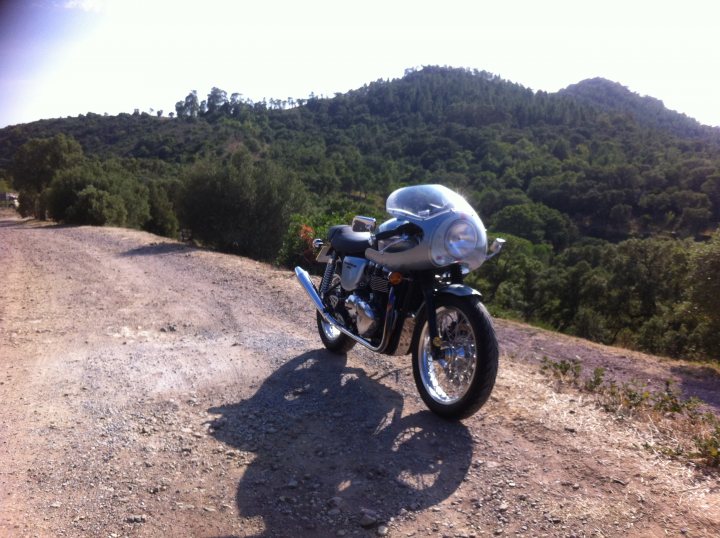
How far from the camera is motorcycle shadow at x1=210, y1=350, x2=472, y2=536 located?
2652mm

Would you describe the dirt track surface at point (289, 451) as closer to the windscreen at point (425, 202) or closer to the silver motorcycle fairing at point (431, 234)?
the silver motorcycle fairing at point (431, 234)

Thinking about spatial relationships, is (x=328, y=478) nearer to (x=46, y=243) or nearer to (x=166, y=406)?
(x=166, y=406)

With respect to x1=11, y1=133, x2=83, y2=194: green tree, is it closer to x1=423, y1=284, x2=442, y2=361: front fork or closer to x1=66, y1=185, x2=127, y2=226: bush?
x1=66, y1=185, x2=127, y2=226: bush

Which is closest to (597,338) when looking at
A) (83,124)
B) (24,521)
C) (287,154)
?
(24,521)

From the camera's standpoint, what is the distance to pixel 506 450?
10.4 ft

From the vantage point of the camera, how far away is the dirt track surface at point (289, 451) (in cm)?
257

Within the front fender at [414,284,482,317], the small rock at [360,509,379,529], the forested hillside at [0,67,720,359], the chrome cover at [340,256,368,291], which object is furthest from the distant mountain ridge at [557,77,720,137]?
the small rock at [360,509,379,529]

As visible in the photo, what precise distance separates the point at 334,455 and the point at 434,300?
114cm

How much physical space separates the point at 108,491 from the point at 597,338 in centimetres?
1337

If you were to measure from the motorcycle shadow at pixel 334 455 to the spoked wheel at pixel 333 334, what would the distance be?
1.92ft

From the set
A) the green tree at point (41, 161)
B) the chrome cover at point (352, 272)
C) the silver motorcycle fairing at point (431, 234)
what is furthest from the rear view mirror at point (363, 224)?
the green tree at point (41, 161)

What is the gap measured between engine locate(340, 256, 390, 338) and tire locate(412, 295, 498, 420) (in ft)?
1.46

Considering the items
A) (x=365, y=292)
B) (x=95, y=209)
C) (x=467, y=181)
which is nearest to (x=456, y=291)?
(x=365, y=292)

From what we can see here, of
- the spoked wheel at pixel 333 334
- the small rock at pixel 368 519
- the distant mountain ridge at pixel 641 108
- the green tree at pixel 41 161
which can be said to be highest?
the distant mountain ridge at pixel 641 108
